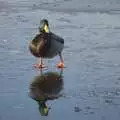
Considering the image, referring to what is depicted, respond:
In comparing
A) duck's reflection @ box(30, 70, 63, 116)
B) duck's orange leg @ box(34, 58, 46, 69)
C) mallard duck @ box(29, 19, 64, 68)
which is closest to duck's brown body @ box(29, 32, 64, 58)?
mallard duck @ box(29, 19, 64, 68)

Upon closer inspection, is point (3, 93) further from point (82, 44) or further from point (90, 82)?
point (82, 44)

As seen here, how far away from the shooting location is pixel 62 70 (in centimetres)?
1130

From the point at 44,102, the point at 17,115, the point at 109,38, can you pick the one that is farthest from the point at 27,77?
the point at 109,38

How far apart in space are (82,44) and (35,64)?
2275mm

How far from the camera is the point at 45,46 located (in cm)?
1155

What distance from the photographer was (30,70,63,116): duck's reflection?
9.20 m

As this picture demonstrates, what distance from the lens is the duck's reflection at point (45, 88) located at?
362 inches

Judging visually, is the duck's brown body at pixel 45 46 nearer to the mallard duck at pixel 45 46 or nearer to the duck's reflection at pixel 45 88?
the mallard duck at pixel 45 46

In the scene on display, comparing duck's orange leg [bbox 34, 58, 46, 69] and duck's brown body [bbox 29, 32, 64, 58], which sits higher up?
duck's brown body [bbox 29, 32, 64, 58]

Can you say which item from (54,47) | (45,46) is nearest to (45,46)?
(45,46)

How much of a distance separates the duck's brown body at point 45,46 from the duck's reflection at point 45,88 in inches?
23.4

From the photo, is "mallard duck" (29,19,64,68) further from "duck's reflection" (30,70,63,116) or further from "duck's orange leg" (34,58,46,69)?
"duck's reflection" (30,70,63,116)

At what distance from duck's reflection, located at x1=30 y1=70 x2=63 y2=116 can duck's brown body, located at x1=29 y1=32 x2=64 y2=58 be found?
1.95 feet

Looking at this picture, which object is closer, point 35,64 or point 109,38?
point 35,64
